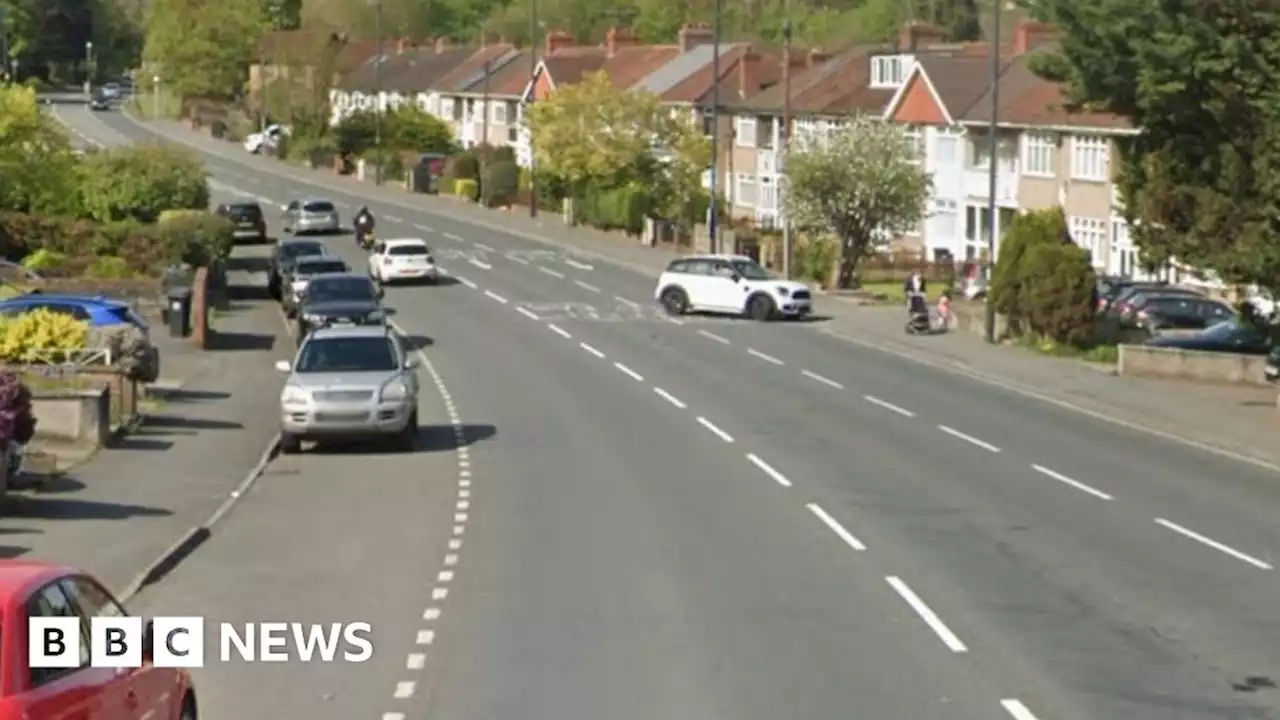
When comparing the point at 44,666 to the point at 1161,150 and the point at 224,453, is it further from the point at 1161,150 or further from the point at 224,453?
the point at 1161,150

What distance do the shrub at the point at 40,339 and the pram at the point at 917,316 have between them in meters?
23.5

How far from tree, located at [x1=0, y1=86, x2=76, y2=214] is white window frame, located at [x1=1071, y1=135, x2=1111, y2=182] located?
29804 mm

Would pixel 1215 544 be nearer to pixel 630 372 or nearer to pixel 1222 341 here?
pixel 630 372

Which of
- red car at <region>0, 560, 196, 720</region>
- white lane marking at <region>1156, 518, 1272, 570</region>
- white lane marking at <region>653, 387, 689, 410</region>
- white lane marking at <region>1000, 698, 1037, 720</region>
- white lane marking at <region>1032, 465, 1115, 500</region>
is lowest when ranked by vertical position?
white lane marking at <region>1156, 518, 1272, 570</region>

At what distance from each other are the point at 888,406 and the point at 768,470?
934cm

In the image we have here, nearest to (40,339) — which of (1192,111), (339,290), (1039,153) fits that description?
(339,290)

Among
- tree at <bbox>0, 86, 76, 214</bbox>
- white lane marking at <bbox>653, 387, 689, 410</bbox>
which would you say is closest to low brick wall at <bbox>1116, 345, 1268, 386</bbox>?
white lane marking at <bbox>653, 387, 689, 410</bbox>

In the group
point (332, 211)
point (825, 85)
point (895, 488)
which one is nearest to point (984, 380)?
point (895, 488)

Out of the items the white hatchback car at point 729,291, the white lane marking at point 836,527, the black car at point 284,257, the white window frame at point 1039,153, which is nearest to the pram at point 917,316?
the white hatchback car at point 729,291

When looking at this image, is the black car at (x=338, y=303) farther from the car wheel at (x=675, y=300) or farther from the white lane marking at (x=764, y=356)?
the car wheel at (x=675, y=300)

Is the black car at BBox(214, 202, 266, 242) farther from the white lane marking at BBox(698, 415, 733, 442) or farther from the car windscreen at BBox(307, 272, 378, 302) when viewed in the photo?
the white lane marking at BBox(698, 415, 733, 442)

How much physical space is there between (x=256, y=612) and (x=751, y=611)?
3868 millimetres

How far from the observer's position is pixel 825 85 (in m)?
89.2

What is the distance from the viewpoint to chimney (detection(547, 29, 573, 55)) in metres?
122
